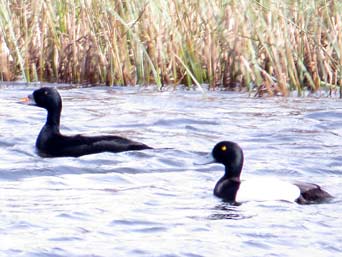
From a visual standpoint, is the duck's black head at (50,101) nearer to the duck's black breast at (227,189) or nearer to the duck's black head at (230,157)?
the duck's black head at (230,157)

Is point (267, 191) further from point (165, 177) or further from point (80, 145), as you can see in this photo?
point (80, 145)

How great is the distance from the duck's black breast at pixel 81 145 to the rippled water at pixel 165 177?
0.08 meters

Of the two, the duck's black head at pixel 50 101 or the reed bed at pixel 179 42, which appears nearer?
the duck's black head at pixel 50 101

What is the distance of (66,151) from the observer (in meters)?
10.7

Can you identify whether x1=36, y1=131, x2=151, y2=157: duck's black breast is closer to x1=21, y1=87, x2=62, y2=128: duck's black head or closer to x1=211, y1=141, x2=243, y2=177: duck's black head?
x1=21, y1=87, x2=62, y2=128: duck's black head

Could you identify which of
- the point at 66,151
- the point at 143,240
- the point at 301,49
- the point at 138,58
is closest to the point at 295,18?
the point at 301,49

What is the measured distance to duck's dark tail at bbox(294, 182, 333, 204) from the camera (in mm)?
8367

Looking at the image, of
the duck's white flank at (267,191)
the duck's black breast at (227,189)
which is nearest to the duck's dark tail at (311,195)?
the duck's white flank at (267,191)

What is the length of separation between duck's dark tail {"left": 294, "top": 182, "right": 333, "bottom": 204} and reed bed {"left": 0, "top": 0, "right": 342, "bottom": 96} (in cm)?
346

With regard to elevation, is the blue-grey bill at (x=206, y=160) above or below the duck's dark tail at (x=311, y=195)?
above

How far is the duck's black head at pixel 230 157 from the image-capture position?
9.16 m

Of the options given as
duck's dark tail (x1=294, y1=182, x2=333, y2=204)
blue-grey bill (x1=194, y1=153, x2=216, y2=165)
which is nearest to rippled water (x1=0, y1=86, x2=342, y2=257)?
duck's dark tail (x1=294, y1=182, x2=333, y2=204)

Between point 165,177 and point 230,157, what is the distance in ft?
1.83

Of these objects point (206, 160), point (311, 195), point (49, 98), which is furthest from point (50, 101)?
point (311, 195)
